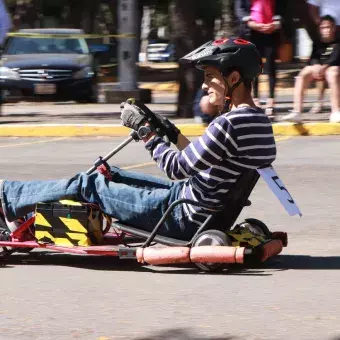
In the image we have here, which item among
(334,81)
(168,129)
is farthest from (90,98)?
(168,129)

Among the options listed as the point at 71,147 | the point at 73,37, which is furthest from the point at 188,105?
the point at 73,37

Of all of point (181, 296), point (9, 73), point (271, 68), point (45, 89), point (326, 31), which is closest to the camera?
point (181, 296)

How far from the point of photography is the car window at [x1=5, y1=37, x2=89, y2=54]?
21.6 m

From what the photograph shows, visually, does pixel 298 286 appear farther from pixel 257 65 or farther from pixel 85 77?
pixel 85 77

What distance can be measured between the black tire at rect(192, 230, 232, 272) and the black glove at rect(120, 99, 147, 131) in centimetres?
71

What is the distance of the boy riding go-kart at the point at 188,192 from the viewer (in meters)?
6.15

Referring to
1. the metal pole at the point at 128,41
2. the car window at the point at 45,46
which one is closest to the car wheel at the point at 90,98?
the car window at the point at 45,46

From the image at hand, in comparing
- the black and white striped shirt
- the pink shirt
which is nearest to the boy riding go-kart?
the black and white striped shirt

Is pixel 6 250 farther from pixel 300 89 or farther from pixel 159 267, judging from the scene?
pixel 300 89

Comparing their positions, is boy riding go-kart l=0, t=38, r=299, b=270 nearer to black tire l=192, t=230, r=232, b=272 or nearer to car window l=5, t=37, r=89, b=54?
black tire l=192, t=230, r=232, b=272

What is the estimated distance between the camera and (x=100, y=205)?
255 inches

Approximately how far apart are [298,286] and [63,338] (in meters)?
1.54

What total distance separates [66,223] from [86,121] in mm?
9439

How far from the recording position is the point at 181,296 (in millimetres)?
5742
